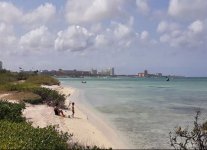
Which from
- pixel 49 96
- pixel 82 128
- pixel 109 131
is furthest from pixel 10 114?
pixel 49 96

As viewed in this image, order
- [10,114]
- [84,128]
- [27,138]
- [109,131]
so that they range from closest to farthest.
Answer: [27,138]
[10,114]
[109,131]
[84,128]

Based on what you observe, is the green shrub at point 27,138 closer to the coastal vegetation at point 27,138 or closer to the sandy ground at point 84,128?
the coastal vegetation at point 27,138

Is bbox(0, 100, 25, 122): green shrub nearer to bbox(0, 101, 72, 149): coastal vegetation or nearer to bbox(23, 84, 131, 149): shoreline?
bbox(23, 84, 131, 149): shoreline

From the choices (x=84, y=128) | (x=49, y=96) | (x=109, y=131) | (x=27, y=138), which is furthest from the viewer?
(x=49, y=96)

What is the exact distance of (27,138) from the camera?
47.4 feet

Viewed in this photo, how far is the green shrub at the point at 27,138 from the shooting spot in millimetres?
12959

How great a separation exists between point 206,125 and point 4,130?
47.4ft

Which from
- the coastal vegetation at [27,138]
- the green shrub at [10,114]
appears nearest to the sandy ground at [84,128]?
the green shrub at [10,114]

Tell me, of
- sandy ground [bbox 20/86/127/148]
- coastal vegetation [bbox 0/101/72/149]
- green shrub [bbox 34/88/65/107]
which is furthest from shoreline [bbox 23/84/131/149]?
green shrub [bbox 34/88/65/107]

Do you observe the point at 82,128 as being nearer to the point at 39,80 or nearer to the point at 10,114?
the point at 10,114

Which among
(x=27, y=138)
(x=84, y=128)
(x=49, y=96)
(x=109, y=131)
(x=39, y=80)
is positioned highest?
(x=27, y=138)

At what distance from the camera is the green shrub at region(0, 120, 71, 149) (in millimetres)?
12959

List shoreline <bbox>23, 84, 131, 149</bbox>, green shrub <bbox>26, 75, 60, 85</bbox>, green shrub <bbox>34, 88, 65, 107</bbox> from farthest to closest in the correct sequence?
1. green shrub <bbox>26, 75, 60, 85</bbox>
2. green shrub <bbox>34, 88, 65, 107</bbox>
3. shoreline <bbox>23, 84, 131, 149</bbox>

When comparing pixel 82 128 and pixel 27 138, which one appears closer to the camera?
pixel 27 138
